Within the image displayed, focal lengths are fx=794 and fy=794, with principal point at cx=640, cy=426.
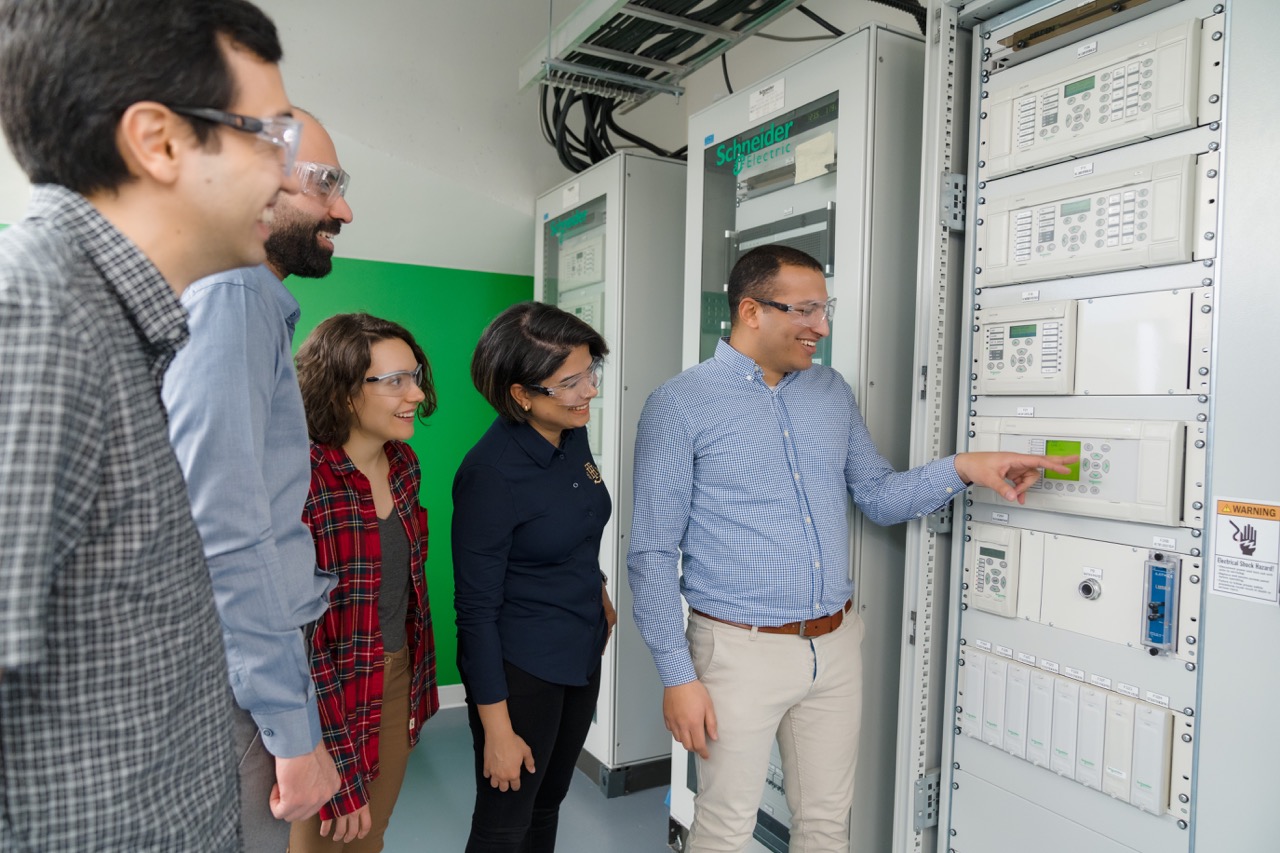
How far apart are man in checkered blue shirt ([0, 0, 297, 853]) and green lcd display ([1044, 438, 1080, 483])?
143 centimetres

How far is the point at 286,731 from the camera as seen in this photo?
105 cm

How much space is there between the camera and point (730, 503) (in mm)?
1703

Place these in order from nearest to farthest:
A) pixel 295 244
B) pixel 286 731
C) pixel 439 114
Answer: pixel 286 731 → pixel 295 244 → pixel 439 114

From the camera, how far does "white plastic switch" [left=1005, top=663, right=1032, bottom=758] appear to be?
5.34 ft

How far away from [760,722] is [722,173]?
1.54 m

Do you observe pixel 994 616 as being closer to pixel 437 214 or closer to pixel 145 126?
pixel 145 126

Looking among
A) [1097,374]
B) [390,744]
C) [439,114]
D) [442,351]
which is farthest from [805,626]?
[439,114]

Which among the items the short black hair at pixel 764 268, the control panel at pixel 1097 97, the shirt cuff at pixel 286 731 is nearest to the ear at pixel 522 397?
the short black hair at pixel 764 268

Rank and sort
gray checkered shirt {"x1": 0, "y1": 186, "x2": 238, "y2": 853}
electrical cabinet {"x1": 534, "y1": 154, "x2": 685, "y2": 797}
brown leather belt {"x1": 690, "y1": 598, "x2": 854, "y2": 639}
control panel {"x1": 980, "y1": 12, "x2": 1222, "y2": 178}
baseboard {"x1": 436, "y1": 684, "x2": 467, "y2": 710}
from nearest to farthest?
gray checkered shirt {"x1": 0, "y1": 186, "x2": 238, "y2": 853}, control panel {"x1": 980, "y1": 12, "x2": 1222, "y2": 178}, brown leather belt {"x1": 690, "y1": 598, "x2": 854, "y2": 639}, electrical cabinet {"x1": 534, "y1": 154, "x2": 685, "y2": 797}, baseboard {"x1": 436, "y1": 684, "x2": 467, "y2": 710}

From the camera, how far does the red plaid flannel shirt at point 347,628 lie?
4.29 ft

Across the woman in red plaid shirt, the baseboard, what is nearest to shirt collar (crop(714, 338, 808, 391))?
the woman in red plaid shirt

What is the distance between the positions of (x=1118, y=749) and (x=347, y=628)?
1397 mm

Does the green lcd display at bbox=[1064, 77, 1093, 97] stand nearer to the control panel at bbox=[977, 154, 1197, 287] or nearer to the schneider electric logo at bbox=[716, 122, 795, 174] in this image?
the control panel at bbox=[977, 154, 1197, 287]

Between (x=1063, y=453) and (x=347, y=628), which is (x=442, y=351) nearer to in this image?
(x=347, y=628)
